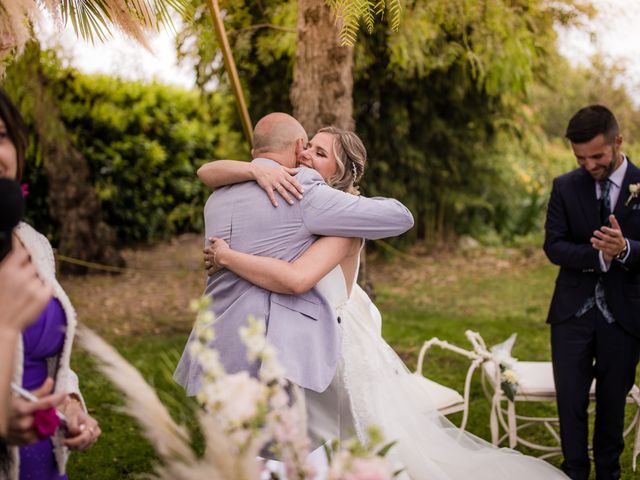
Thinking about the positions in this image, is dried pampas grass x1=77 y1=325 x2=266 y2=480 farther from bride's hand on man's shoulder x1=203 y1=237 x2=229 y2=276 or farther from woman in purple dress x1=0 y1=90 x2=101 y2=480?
bride's hand on man's shoulder x1=203 y1=237 x2=229 y2=276

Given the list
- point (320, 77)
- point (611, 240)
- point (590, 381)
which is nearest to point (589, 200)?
point (611, 240)

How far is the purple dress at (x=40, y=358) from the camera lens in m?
1.66

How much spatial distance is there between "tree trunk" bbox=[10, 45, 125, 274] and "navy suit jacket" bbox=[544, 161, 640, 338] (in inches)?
261

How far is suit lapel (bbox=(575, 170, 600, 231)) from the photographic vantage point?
3357mm

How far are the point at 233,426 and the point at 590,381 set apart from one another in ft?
9.13

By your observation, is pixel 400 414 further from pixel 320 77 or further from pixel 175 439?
pixel 320 77

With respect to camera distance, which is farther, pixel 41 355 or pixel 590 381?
pixel 590 381

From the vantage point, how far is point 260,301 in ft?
7.93

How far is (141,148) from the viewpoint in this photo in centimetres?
1098

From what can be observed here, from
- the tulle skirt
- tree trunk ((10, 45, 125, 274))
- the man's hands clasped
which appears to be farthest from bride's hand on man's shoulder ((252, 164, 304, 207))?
tree trunk ((10, 45, 125, 274))

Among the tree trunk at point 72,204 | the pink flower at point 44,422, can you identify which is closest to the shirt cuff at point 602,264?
the pink flower at point 44,422

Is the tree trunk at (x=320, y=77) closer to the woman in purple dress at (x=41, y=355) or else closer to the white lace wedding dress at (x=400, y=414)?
the white lace wedding dress at (x=400, y=414)

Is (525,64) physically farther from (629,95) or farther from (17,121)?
(629,95)

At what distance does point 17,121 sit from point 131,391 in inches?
31.1
